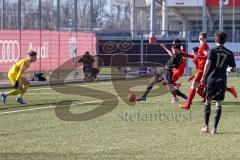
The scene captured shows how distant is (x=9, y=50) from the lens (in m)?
29.5

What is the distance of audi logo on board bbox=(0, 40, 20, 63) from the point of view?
Answer: 1141 inches

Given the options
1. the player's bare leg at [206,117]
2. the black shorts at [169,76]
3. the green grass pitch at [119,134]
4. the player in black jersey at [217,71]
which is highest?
the player in black jersey at [217,71]

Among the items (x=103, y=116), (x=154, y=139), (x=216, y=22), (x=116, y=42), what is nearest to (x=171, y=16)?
(x=216, y=22)

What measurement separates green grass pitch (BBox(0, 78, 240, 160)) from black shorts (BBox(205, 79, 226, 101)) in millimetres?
675

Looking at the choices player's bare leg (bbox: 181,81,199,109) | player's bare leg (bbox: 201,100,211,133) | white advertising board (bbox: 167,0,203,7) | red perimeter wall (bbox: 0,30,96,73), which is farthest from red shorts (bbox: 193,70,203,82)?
white advertising board (bbox: 167,0,203,7)

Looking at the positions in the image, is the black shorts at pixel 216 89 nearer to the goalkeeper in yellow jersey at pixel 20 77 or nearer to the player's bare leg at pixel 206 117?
the player's bare leg at pixel 206 117

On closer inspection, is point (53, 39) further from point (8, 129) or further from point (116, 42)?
point (8, 129)

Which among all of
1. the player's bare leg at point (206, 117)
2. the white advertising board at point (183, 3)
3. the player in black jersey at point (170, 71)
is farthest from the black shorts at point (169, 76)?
the white advertising board at point (183, 3)

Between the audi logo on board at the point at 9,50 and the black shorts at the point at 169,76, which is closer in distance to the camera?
the black shorts at the point at 169,76

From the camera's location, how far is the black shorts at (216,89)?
12.7 metres

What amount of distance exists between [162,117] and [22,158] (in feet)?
20.6

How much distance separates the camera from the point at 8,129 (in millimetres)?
13141

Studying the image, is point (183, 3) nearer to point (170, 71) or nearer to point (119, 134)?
point (170, 71)

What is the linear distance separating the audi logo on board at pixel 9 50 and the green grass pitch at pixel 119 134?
33.9ft
